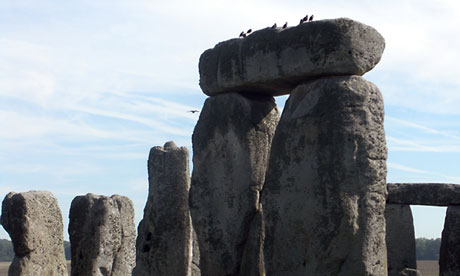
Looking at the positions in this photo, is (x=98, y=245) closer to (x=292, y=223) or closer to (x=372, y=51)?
(x=292, y=223)

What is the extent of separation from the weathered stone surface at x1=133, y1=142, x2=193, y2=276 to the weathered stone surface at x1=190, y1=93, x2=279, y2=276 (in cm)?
138

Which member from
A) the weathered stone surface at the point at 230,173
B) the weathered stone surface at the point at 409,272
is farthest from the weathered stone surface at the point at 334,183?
the weathered stone surface at the point at 409,272

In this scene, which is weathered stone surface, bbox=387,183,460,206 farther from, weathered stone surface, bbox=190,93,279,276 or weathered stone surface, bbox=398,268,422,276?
weathered stone surface, bbox=190,93,279,276

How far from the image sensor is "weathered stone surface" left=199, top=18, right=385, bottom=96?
891 centimetres

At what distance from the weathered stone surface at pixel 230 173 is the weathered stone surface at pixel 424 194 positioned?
19.8 ft

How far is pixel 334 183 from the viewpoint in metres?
8.70

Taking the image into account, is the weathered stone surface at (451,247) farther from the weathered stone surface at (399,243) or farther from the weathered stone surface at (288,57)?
the weathered stone surface at (288,57)

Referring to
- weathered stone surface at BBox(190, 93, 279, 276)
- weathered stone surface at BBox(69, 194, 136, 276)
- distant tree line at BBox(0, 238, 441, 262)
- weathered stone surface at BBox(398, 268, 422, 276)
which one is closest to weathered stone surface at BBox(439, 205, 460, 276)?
weathered stone surface at BBox(398, 268, 422, 276)

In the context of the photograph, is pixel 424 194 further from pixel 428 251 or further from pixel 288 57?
pixel 428 251

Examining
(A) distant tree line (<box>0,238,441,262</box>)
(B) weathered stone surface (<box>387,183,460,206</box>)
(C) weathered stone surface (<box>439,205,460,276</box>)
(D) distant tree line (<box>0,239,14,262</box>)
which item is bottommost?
(C) weathered stone surface (<box>439,205,460,276</box>)

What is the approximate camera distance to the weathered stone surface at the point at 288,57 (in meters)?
8.91

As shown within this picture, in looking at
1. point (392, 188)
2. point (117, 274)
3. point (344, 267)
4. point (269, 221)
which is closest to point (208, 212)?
point (269, 221)

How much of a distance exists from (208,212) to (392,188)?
6.75 meters

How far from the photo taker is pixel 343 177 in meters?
8.66
